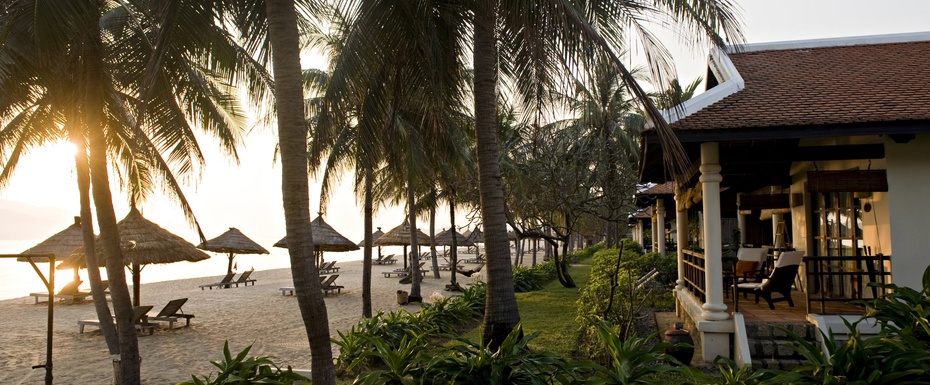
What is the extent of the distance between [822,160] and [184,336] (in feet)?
38.7

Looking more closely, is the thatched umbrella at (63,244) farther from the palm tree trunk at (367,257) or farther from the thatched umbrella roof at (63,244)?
the palm tree trunk at (367,257)

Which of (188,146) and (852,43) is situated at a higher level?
(852,43)

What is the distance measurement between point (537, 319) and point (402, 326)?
435 centimetres

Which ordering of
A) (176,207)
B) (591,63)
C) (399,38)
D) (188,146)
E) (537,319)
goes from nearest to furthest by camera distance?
1. (591,63)
2. (399,38)
3. (188,146)
4. (176,207)
5. (537,319)

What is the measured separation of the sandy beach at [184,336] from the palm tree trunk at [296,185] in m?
4.83

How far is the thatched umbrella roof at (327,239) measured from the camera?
2375 centimetres

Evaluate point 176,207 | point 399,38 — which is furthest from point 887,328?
point 176,207

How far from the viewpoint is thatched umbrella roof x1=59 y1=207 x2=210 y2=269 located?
15594 millimetres

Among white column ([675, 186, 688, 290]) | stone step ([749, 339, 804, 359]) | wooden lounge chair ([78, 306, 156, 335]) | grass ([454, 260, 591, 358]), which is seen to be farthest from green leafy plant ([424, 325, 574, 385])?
wooden lounge chair ([78, 306, 156, 335])

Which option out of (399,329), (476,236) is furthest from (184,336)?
(476,236)

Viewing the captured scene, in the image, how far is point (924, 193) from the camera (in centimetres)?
783

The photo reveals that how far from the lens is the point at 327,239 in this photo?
24.0 meters

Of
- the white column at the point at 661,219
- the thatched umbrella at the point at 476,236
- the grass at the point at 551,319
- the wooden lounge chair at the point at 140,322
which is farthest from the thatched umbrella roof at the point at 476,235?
the wooden lounge chair at the point at 140,322

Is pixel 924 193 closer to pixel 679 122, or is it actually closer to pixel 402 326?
pixel 679 122
